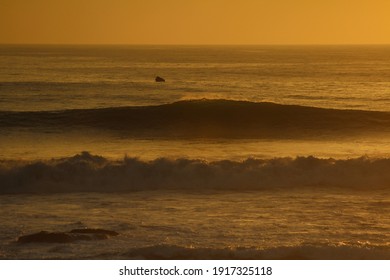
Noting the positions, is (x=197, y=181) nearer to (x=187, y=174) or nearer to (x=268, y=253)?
(x=187, y=174)

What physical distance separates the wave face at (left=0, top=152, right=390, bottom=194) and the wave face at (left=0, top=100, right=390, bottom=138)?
27.6 ft

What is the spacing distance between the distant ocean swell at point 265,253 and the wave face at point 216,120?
16652 mm

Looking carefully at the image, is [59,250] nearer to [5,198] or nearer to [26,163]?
[5,198]

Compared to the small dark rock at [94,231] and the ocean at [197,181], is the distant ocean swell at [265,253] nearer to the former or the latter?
the ocean at [197,181]

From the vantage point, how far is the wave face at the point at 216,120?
30.4 m

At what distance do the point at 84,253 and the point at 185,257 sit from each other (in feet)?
5.30

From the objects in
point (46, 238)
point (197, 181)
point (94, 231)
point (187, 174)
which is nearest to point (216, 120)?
point (187, 174)

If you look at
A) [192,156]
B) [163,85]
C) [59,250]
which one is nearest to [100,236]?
[59,250]

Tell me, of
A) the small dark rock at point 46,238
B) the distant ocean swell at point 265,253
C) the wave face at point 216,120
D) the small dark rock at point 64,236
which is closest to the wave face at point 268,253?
the distant ocean swell at point 265,253

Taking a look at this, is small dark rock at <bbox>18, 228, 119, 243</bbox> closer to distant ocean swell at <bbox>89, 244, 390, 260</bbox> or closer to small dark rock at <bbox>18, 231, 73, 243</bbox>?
small dark rock at <bbox>18, 231, 73, 243</bbox>

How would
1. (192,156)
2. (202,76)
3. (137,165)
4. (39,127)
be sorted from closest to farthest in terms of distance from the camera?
(137,165), (192,156), (39,127), (202,76)

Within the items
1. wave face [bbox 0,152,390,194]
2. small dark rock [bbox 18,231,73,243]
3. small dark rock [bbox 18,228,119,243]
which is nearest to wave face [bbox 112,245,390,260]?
small dark rock [bbox 18,228,119,243]

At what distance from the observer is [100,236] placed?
1362 centimetres

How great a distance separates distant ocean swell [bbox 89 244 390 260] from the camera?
1233 cm
